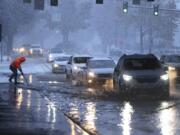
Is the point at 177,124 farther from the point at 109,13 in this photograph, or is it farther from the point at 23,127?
the point at 109,13

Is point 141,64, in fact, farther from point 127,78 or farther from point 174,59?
point 174,59

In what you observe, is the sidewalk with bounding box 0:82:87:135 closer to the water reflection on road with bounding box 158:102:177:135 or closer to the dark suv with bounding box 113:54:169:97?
the water reflection on road with bounding box 158:102:177:135

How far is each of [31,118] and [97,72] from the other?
14323 mm

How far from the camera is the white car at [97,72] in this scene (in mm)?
30297

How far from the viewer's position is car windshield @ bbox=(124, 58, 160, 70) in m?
24.0

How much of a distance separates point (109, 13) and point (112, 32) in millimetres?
8499

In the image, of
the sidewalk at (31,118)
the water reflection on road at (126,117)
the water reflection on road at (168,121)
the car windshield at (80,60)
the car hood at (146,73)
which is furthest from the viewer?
the car windshield at (80,60)

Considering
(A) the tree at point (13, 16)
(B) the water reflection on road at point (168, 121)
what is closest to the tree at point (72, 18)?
(A) the tree at point (13, 16)

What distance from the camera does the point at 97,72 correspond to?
30250 millimetres

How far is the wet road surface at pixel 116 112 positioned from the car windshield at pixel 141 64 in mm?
1366

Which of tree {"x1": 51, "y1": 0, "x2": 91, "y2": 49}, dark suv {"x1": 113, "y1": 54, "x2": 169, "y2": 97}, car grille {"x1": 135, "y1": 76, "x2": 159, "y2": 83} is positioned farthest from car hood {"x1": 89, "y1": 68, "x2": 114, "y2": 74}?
tree {"x1": 51, "y1": 0, "x2": 91, "y2": 49}

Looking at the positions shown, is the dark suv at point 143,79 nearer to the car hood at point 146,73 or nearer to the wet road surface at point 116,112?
the car hood at point 146,73

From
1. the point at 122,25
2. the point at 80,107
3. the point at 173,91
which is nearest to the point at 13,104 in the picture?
the point at 80,107

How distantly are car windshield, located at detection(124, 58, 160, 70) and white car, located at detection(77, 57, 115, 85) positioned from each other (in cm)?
580
